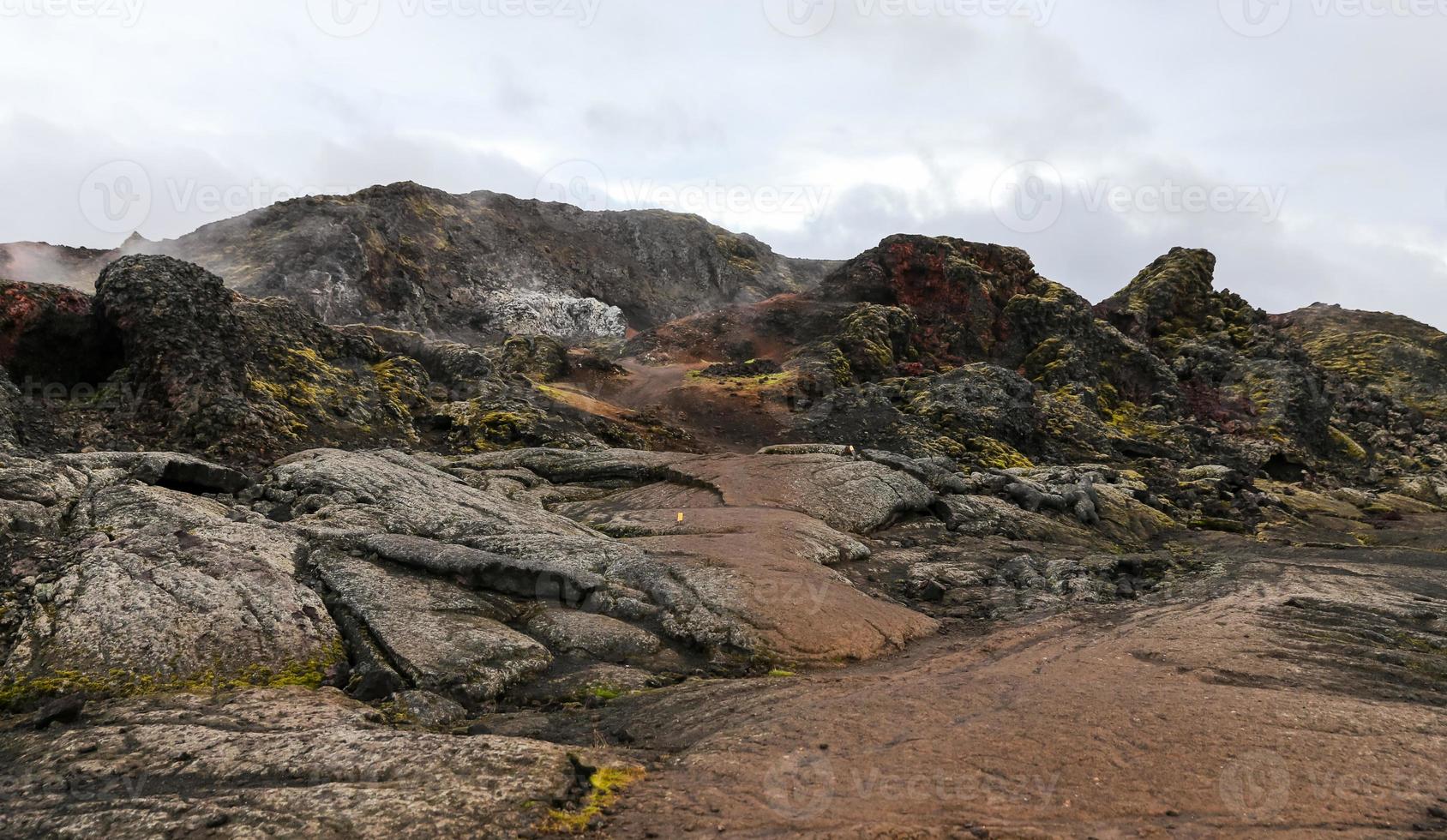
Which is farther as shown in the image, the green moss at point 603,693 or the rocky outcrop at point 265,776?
the green moss at point 603,693

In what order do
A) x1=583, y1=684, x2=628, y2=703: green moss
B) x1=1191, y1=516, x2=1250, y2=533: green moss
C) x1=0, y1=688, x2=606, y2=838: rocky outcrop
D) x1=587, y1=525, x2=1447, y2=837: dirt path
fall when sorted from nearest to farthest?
x1=0, y1=688, x2=606, y2=838: rocky outcrop
x1=587, y1=525, x2=1447, y2=837: dirt path
x1=583, y1=684, x2=628, y2=703: green moss
x1=1191, y1=516, x2=1250, y2=533: green moss

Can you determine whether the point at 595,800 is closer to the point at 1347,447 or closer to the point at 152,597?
the point at 152,597

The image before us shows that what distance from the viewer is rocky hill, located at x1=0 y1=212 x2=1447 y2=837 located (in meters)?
8.12

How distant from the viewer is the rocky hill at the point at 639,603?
8125 millimetres

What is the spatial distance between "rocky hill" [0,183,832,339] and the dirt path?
5227 cm

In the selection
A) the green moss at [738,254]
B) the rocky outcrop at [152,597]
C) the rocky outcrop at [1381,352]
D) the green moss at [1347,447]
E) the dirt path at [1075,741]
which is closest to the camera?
the dirt path at [1075,741]

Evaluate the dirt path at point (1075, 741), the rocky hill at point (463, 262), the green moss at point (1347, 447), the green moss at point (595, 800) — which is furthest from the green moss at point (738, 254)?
the green moss at point (595, 800)

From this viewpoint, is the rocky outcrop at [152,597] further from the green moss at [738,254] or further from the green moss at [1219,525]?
the green moss at [738,254]

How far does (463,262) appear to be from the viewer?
77.8 m

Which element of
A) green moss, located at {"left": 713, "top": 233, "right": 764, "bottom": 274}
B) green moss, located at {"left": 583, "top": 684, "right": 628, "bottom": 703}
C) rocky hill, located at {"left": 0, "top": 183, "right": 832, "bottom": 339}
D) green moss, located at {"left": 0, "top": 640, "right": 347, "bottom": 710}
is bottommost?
green moss, located at {"left": 0, "top": 640, "right": 347, "bottom": 710}

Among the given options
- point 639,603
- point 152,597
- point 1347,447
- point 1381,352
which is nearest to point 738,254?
point 1381,352

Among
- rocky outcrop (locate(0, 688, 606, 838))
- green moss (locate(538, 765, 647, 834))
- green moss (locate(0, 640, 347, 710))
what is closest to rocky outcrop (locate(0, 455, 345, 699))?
green moss (locate(0, 640, 347, 710))

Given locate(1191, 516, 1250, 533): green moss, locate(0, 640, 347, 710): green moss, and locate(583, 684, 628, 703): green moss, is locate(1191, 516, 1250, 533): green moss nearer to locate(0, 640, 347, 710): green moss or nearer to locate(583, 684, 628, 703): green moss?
locate(583, 684, 628, 703): green moss

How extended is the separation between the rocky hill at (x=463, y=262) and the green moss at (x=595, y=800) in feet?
173
